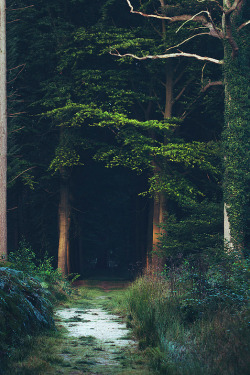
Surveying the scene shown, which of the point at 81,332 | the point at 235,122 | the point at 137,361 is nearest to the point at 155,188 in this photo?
the point at 235,122

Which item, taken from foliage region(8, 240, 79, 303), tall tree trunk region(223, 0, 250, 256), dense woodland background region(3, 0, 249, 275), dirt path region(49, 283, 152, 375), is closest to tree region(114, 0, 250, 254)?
tall tree trunk region(223, 0, 250, 256)

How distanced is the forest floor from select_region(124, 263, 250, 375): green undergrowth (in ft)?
1.02

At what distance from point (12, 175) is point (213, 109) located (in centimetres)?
995

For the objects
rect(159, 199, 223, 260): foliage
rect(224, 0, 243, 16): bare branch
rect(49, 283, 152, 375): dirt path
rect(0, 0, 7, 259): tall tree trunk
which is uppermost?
rect(224, 0, 243, 16): bare branch

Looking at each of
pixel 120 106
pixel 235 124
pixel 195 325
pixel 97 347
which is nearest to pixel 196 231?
pixel 235 124

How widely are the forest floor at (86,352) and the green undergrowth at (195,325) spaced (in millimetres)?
312

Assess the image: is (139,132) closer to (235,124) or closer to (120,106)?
(120,106)

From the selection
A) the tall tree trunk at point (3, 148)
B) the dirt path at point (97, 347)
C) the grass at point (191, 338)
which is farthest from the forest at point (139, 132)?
the dirt path at point (97, 347)

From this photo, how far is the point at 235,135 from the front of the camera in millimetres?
18281

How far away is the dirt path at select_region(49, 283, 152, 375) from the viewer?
694 cm

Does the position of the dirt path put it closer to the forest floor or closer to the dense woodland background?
the forest floor

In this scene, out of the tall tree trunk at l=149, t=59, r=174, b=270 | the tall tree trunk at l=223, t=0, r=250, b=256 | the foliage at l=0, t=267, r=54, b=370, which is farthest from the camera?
the tall tree trunk at l=149, t=59, r=174, b=270

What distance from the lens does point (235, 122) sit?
60.0 ft

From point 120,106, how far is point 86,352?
50.8 ft
